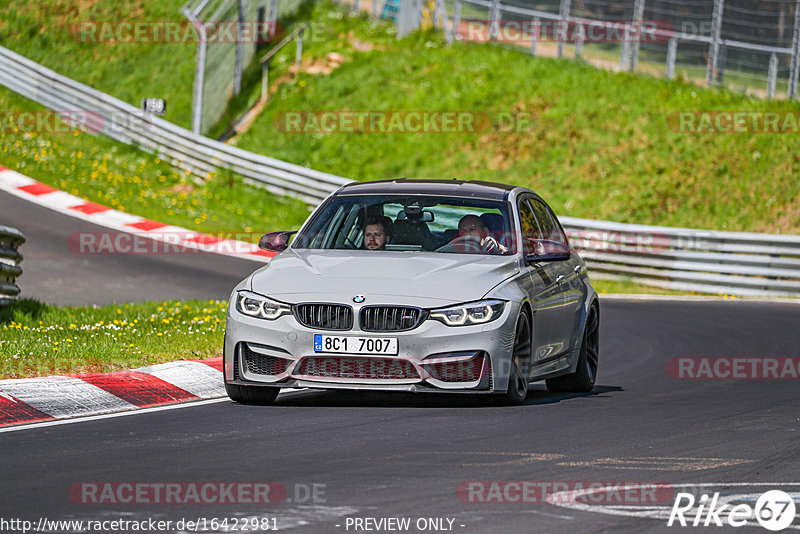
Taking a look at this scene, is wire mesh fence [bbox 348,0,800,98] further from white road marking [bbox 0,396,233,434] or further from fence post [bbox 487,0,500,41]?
white road marking [bbox 0,396,233,434]

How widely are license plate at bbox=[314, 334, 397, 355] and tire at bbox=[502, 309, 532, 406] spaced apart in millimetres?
839

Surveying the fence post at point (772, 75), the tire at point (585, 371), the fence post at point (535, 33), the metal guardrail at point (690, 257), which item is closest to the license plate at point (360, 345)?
the tire at point (585, 371)

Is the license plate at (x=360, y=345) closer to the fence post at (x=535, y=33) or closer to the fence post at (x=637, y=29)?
the fence post at (x=637, y=29)

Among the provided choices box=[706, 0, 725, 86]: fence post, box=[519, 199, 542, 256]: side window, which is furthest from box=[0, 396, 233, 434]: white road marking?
box=[706, 0, 725, 86]: fence post

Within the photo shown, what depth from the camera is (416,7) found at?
124 feet

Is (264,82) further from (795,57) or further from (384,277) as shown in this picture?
(384,277)

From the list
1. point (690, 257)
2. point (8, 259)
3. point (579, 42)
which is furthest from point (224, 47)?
point (8, 259)

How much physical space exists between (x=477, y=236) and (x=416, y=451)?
2918mm

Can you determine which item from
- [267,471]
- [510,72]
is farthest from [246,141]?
[267,471]

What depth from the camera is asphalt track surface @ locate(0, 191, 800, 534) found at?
6230mm

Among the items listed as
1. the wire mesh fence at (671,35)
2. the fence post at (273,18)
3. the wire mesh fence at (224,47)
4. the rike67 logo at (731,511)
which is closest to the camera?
the rike67 logo at (731,511)

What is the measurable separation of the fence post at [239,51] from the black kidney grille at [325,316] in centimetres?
2470

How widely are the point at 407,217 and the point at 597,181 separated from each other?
20000mm

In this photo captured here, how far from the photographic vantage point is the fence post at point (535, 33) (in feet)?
112
